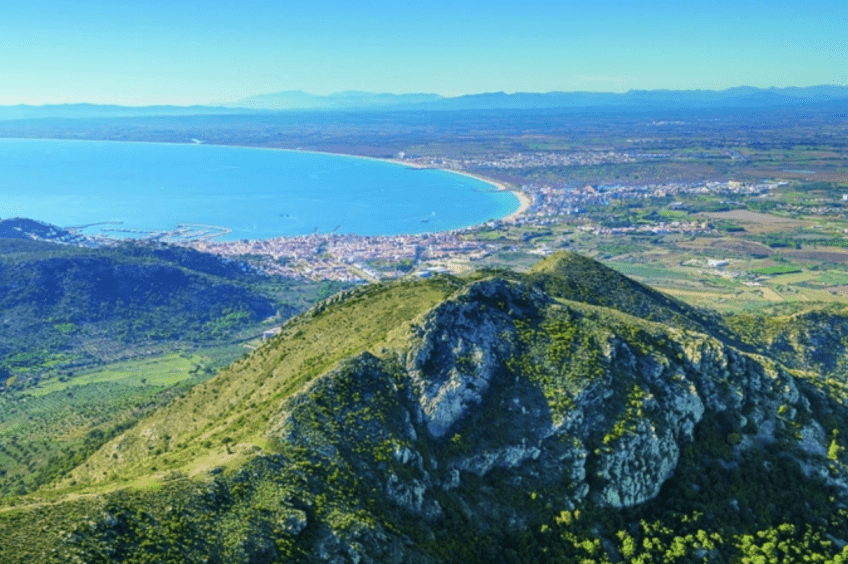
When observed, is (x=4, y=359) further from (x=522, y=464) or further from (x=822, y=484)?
(x=822, y=484)

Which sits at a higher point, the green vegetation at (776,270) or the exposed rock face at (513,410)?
the exposed rock face at (513,410)

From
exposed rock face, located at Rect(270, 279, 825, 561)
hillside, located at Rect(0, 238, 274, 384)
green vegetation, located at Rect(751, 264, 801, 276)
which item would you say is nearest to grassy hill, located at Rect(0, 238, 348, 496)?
hillside, located at Rect(0, 238, 274, 384)

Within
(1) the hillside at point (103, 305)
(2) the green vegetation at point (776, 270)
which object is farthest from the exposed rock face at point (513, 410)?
(2) the green vegetation at point (776, 270)

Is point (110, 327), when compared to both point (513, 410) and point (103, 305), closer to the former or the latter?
point (103, 305)

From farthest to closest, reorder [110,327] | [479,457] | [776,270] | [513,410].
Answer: [776,270] < [110,327] < [513,410] < [479,457]

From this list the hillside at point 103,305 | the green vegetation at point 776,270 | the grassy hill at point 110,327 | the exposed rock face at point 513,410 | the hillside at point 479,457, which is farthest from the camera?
the green vegetation at point 776,270

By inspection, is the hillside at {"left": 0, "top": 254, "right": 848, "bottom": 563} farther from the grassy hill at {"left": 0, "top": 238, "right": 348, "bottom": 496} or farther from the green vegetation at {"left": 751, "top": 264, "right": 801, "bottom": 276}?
the green vegetation at {"left": 751, "top": 264, "right": 801, "bottom": 276}

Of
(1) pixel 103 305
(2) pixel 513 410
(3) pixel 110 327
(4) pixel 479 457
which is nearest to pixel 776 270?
(3) pixel 110 327

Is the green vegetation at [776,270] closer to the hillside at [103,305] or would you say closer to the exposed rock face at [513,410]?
the hillside at [103,305]
